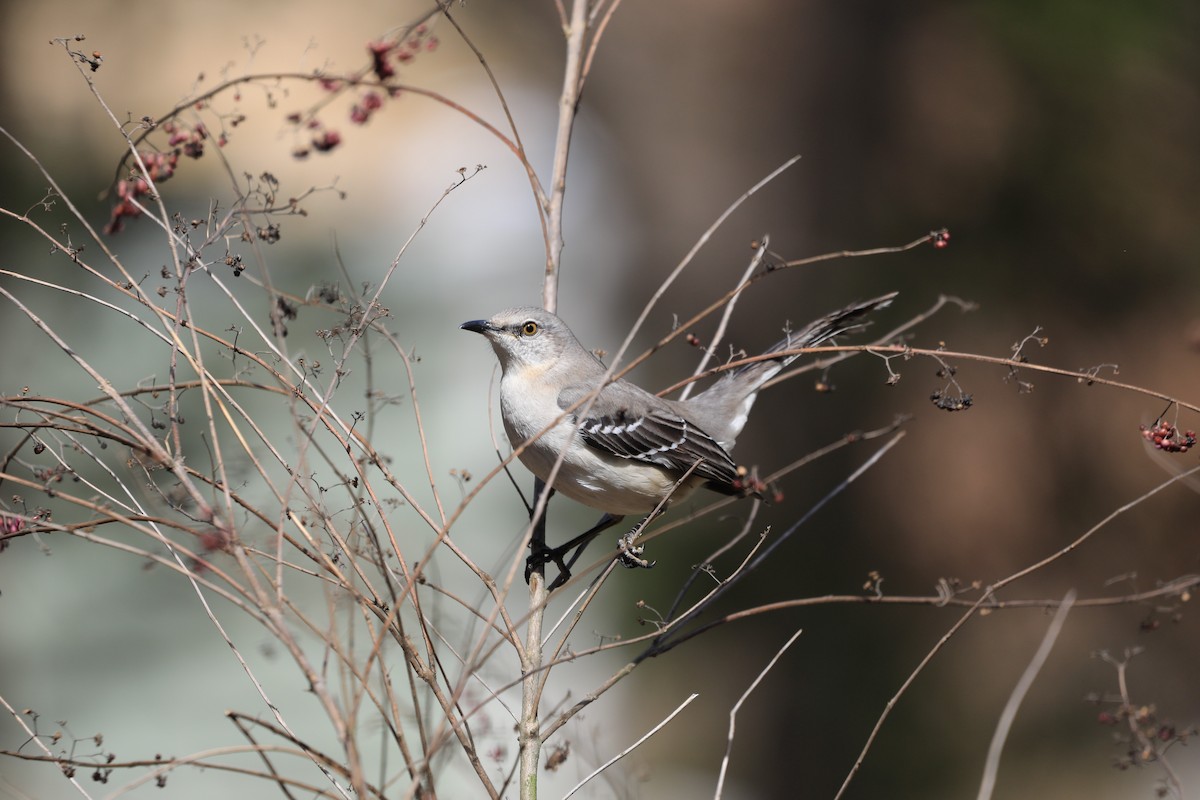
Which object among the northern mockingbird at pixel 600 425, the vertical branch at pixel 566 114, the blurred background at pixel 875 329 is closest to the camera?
the vertical branch at pixel 566 114

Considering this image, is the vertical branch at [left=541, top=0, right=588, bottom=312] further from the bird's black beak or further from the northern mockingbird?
the bird's black beak

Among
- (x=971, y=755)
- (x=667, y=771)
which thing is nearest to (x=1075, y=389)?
(x=971, y=755)

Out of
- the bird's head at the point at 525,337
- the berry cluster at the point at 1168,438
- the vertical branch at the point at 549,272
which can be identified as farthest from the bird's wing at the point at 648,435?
the berry cluster at the point at 1168,438

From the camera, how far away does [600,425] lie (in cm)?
421

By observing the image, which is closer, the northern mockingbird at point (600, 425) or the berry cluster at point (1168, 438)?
the berry cluster at point (1168, 438)

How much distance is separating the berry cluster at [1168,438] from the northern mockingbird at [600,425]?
1371mm

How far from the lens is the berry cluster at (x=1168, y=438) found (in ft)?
8.27

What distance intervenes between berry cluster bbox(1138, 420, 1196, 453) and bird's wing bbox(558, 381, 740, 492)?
5.53 ft

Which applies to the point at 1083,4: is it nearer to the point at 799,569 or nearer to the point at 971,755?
the point at 799,569

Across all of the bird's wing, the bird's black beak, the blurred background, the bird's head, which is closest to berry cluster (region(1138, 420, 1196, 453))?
the bird's wing

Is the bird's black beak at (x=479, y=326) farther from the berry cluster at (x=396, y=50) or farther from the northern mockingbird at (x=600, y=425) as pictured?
the berry cluster at (x=396, y=50)

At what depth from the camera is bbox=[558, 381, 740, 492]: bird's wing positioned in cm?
417

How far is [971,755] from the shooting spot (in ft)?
29.1

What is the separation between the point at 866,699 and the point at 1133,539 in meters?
2.41
